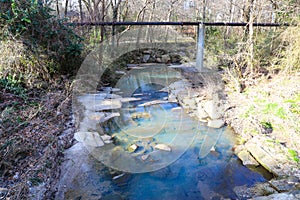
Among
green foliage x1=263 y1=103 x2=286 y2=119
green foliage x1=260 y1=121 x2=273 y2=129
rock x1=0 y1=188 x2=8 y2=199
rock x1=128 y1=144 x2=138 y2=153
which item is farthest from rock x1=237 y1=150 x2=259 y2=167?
rock x1=0 y1=188 x2=8 y2=199

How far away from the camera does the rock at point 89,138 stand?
4.09 m

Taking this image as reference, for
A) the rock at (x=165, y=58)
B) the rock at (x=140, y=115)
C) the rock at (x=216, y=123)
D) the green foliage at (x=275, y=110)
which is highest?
the rock at (x=165, y=58)

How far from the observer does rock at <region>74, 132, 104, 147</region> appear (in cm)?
409

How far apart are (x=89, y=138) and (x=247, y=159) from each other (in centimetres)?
280

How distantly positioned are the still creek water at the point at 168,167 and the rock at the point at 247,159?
0.11 meters

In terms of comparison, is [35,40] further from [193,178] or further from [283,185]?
[283,185]

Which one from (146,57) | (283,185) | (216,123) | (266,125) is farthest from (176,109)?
(146,57)

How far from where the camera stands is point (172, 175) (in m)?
3.61

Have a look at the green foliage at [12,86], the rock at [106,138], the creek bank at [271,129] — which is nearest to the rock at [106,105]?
the rock at [106,138]

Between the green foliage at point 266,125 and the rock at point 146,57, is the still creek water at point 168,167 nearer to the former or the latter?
the green foliage at point 266,125

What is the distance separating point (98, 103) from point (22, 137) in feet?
8.36

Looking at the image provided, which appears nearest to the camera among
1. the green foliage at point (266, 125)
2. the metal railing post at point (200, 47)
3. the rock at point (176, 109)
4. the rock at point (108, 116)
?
the green foliage at point (266, 125)

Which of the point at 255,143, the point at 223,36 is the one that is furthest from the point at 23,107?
the point at 223,36

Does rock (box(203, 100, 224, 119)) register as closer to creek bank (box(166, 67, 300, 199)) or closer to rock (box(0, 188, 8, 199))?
creek bank (box(166, 67, 300, 199))
